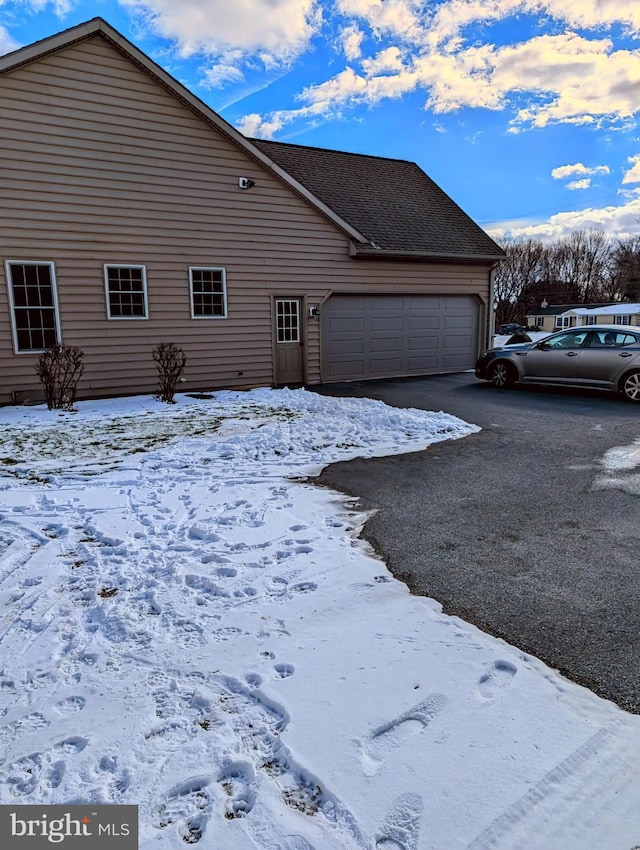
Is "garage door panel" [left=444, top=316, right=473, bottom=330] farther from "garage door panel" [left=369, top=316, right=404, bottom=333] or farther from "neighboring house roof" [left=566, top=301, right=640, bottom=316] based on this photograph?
"neighboring house roof" [left=566, top=301, right=640, bottom=316]

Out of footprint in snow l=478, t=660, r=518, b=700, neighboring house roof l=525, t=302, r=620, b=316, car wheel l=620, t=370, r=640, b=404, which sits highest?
neighboring house roof l=525, t=302, r=620, b=316

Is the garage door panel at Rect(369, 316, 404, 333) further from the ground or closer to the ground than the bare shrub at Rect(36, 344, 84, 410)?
further from the ground

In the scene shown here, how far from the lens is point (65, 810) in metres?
1.86

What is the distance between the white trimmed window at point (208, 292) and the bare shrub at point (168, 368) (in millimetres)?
927

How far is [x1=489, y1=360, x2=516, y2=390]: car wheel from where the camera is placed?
1211 cm

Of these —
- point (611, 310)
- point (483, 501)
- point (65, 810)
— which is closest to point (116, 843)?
point (65, 810)

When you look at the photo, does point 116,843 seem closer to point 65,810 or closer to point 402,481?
point 65,810

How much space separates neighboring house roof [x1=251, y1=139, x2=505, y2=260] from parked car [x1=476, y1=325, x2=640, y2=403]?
12.6 feet

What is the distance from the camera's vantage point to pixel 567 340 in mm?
11375

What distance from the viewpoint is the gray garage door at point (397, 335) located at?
44.3ft

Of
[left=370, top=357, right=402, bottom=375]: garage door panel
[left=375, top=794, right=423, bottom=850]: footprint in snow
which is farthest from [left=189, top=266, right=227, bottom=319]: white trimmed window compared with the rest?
[left=375, top=794, right=423, bottom=850]: footprint in snow

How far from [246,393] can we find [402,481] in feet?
20.7

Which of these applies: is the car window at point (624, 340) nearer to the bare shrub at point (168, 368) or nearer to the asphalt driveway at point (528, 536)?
the asphalt driveway at point (528, 536)

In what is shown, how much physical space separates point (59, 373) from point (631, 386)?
10.3 m
